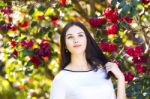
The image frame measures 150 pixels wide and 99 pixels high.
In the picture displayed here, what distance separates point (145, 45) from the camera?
15.0 feet

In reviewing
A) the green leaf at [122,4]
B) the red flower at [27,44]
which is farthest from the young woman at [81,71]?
the red flower at [27,44]

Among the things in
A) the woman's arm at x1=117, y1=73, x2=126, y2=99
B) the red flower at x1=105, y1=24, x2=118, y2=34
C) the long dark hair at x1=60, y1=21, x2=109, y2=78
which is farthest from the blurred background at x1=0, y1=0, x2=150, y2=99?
the woman's arm at x1=117, y1=73, x2=126, y2=99

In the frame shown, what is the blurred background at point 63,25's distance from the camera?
161 inches

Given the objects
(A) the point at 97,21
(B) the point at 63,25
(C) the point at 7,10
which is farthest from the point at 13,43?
(A) the point at 97,21

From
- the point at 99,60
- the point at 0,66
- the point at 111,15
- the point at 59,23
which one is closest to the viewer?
the point at 99,60

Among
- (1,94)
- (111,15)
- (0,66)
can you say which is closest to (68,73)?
(111,15)

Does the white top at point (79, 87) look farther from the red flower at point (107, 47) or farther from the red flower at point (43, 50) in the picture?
the red flower at point (43, 50)

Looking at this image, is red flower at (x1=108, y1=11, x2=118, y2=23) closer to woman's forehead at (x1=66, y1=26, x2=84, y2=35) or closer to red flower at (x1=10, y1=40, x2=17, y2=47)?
red flower at (x1=10, y1=40, x2=17, y2=47)

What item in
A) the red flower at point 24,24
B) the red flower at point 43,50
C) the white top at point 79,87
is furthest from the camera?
the red flower at point 24,24

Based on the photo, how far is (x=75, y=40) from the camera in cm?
292

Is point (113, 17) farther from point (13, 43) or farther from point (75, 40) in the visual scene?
point (75, 40)

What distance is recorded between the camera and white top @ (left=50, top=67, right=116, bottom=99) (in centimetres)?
285

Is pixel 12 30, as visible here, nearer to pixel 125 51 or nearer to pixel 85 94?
pixel 125 51

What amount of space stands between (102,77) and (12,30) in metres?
1.87
